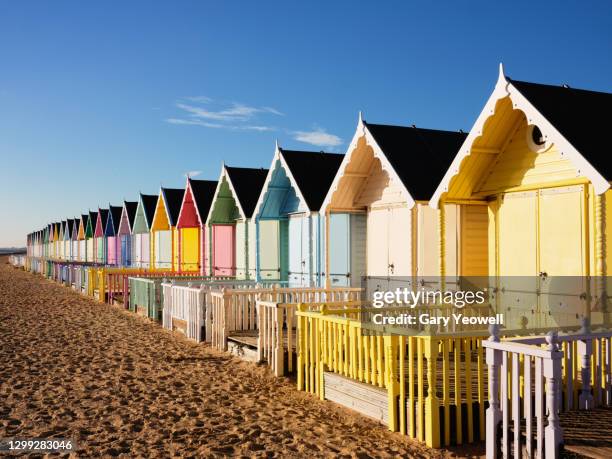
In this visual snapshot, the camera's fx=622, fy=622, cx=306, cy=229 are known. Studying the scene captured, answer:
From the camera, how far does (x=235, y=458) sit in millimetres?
6457

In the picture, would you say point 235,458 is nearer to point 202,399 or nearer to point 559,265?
point 202,399

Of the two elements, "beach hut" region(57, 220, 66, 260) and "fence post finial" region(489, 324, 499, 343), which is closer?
"fence post finial" region(489, 324, 499, 343)

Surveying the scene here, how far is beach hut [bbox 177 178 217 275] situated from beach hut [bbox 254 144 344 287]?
14.9ft

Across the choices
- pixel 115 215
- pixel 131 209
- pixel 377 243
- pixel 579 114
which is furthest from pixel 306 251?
pixel 115 215

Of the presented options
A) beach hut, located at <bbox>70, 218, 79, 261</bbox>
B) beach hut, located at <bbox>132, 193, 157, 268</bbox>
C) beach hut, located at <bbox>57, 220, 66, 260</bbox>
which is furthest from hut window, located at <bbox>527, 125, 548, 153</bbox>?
beach hut, located at <bbox>57, 220, 66, 260</bbox>

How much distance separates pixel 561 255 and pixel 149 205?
24.6 m

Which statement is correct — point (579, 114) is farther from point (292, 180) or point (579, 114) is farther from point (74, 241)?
point (74, 241)

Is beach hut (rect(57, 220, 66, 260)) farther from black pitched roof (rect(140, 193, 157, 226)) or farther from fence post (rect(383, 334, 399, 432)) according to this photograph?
fence post (rect(383, 334, 399, 432))

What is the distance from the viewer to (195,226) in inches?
996

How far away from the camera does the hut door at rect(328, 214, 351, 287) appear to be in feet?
50.8

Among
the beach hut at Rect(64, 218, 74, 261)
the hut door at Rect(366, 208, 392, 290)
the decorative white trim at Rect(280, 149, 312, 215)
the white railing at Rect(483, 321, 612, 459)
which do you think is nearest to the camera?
the white railing at Rect(483, 321, 612, 459)

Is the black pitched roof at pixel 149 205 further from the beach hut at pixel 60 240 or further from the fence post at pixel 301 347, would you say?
the beach hut at pixel 60 240

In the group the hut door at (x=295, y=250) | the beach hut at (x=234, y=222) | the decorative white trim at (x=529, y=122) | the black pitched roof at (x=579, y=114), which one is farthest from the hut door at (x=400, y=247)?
the beach hut at (x=234, y=222)

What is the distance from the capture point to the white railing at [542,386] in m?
5.36
